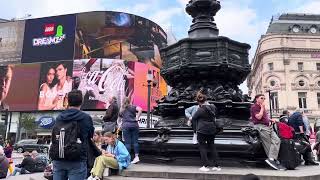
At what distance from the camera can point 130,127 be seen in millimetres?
7832

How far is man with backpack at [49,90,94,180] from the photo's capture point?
3.86m

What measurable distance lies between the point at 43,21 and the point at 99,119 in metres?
22.6

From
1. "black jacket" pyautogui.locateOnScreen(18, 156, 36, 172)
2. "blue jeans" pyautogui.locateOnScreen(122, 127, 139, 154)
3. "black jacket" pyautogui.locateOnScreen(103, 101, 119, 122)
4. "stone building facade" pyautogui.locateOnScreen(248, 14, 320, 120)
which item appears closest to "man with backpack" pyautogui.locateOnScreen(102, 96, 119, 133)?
"black jacket" pyautogui.locateOnScreen(103, 101, 119, 122)

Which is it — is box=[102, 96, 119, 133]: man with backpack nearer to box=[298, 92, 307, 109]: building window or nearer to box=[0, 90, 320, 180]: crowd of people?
box=[0, 90, 320, 180]: crowd of people

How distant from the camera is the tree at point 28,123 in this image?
5941 cm

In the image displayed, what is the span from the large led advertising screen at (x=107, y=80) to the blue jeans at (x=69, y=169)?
5132 cm

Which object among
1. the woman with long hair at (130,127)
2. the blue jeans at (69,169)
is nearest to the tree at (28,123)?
the woman with long hair at (130,127)

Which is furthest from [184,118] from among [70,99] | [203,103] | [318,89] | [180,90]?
[318,89]

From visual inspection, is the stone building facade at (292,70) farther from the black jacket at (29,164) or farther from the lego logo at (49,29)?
the black jacket at (29,164)

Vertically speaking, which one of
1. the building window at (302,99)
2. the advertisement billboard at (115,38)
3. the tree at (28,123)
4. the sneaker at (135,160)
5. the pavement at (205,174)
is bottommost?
the pavement at (205,174)

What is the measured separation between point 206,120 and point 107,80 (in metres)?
50.8

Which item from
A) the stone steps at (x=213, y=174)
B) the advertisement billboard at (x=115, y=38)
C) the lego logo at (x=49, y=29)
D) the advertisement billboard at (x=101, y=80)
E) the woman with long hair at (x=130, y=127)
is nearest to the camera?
the stone steps at (x=213, y=174)

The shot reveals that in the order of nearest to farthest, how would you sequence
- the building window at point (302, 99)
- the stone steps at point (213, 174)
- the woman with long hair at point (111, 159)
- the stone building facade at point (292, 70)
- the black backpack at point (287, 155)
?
1. the stone steps at point (213, 174)
2. the woman with long hair at point (111, 159)
3. the black backpack at point (287, 155)
4. the stone building facade at point (292, 70)
5. the building window at point (302, 99)

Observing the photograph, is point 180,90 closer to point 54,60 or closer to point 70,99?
point 70,99
